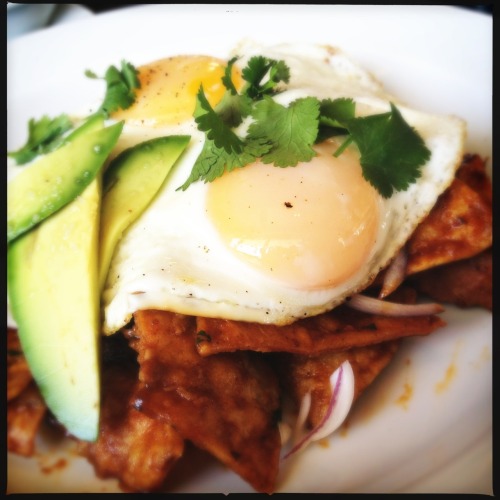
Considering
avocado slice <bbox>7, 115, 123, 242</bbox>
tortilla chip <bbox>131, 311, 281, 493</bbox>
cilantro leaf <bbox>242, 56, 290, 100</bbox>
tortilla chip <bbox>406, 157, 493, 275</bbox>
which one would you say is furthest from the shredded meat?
cilantro leaf <bbox>242, 56, 290, 100</bbox>

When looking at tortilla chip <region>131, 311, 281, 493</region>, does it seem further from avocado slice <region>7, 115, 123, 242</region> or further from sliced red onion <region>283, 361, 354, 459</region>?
avocado slice <region>7, 115, 123, 242</region>

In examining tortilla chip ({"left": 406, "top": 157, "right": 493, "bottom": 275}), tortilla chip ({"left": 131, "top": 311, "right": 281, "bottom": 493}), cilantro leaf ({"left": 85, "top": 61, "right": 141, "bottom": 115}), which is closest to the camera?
tortilla chip ({"left": 131, "top": 311, "right": 281, "bottom": 493})

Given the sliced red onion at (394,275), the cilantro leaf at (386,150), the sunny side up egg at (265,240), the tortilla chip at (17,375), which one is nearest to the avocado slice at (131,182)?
the sunny side up egg at (265,240)

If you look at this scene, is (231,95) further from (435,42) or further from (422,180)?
(435,42)

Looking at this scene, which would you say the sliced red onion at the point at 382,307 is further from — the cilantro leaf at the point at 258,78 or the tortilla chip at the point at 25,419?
the tortilla chip at the point at 25,419

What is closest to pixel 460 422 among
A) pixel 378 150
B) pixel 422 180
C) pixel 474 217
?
pixel 474 217
